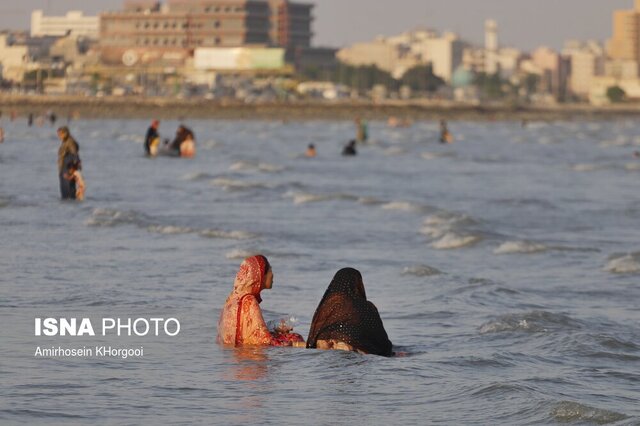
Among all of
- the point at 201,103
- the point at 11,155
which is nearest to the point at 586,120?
the point at 201,103

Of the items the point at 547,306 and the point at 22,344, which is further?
the point at 547,306

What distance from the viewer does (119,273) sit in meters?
16.0

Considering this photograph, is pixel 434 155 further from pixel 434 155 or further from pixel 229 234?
pixel 229 234

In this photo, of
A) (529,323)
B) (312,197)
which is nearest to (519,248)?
(529,323)

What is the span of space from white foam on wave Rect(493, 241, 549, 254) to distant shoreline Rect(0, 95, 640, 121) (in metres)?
95.5

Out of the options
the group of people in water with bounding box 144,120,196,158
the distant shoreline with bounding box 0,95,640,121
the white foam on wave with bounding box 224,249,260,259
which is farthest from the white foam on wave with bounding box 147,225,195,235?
the distant shoreline with bounding box 0,95,640,121

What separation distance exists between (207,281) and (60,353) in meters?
5.05

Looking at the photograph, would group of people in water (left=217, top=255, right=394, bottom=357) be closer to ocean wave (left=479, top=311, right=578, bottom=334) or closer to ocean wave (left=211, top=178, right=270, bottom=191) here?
ocean wave (left=479, top=311, right=578, bottom=334)

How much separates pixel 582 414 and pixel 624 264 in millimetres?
9756

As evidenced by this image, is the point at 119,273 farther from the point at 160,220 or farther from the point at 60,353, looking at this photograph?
the point at 160,220

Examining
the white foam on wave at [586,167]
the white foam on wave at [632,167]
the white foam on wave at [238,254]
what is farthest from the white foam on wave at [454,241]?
the white foam on wave at [632,167]

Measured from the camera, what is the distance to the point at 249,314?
35.1 ft

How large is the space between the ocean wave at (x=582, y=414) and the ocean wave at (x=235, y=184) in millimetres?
24051

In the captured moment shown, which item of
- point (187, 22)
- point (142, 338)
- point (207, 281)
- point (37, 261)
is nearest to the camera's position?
point (142, 338)
